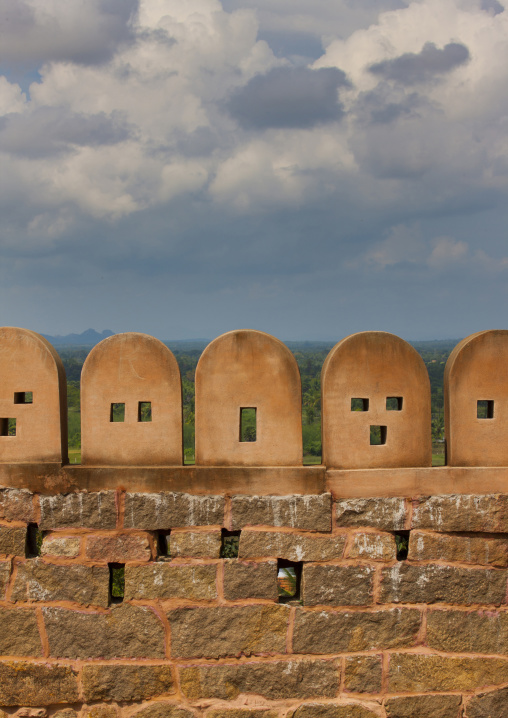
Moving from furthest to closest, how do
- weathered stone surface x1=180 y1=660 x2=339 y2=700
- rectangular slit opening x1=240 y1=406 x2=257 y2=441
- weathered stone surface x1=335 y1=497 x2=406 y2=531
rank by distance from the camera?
rectangular slit opening x1=240 y1=406 x2=257 y2=441 → weathered stone surface x1=335 y1=497 x2=406 y2=531 → weathered stone surface x1=180 y1=660 x2=339 y2=700

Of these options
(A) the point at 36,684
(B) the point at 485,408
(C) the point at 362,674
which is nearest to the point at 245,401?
(B) the point at 485,408

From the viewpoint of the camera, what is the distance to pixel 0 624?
3.40 meters

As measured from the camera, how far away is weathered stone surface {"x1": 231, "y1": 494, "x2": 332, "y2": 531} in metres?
3.39

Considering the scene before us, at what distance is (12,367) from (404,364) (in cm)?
215

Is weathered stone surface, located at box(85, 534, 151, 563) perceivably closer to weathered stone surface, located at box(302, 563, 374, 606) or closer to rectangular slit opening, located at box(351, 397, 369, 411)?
weathered stone surface, located at box(302, 563, 374, 606)

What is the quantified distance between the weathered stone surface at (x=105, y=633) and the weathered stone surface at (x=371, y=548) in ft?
3.60

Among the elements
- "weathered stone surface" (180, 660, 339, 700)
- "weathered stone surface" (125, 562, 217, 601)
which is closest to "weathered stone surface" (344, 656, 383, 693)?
"weathered stone surface" (180, 660, 339, 700)

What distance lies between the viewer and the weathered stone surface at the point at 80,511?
3428 mm

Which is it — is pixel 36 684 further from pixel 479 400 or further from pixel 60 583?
pixel 479 400

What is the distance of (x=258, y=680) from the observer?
3.33 m

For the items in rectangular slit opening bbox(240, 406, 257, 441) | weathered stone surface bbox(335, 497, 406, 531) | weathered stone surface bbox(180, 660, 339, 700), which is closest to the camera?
weathered stone surface bbox(180, 660, 339, 700)

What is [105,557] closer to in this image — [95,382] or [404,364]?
[95,382]

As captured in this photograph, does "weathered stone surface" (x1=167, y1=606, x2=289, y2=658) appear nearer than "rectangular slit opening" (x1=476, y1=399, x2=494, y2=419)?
Yes

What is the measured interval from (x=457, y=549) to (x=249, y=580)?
1.12m
